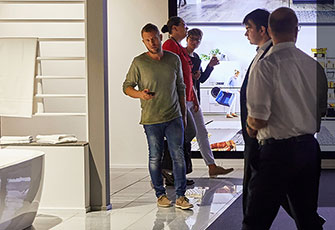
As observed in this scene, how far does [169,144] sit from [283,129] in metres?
2.38

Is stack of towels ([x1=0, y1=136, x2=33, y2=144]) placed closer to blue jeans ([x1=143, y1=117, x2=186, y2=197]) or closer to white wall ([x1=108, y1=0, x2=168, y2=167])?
blue jeans ([x1=143, y1=117, x2=186, y2=197])

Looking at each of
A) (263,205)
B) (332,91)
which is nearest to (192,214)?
(263,205)

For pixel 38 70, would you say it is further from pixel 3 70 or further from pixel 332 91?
pixel 332 91

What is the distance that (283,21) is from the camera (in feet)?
11.9

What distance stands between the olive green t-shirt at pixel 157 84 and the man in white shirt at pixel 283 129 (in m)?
2.16

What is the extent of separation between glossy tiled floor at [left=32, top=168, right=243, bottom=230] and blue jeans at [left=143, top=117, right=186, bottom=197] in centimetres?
25

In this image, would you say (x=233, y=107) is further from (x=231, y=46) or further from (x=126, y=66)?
(x=126, y=66)

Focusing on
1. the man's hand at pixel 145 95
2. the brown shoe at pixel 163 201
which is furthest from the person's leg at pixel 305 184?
the brown shoe at pixel 163 201

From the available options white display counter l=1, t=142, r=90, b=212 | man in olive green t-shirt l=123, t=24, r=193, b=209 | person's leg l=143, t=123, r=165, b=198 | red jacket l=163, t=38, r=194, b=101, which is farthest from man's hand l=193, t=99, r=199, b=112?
white display counter l=1, t=142, r=90, b=212

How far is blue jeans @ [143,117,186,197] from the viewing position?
582cm

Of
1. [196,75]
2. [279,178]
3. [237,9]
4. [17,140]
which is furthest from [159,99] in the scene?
[237,9]

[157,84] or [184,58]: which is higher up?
[184,58]

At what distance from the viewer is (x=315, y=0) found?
28.6 feet

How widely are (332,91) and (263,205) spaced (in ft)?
18.0
